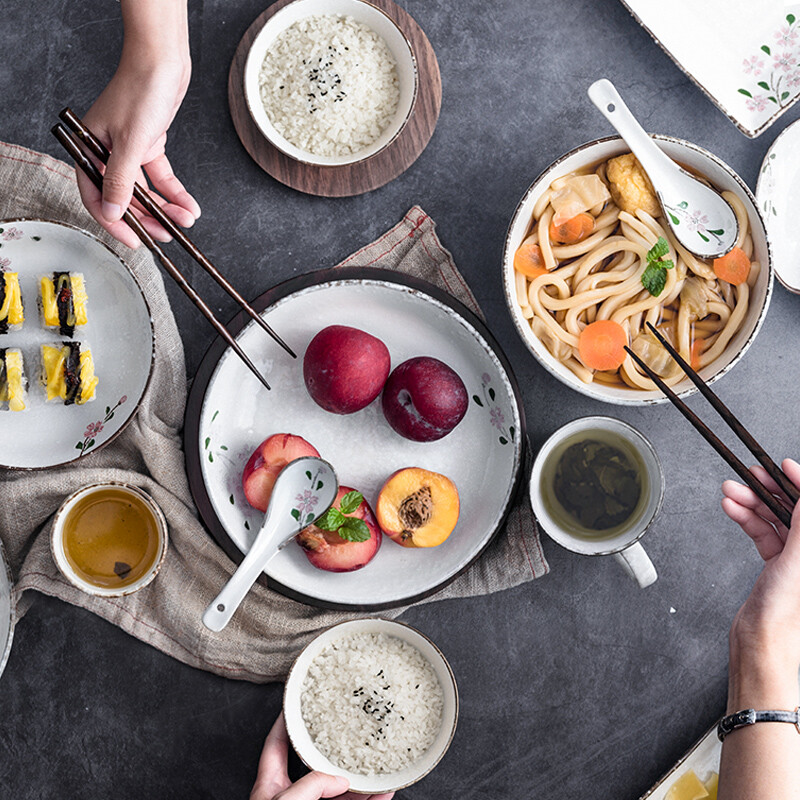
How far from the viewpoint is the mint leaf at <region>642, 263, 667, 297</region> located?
1.42m

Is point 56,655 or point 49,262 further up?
point 49,262

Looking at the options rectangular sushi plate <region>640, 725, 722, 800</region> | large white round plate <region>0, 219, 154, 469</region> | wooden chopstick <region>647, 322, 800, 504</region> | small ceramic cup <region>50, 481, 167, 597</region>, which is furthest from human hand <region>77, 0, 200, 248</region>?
rectangular sushi plate <region>640, 725, 722, 800</region>

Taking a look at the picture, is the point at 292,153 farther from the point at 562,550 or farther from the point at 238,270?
the point at 562,550

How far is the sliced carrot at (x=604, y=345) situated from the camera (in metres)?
1.43

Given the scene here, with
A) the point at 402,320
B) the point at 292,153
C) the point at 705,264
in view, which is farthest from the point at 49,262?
the point at 705,264

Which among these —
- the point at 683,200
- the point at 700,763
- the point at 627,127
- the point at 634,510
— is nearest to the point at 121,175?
the point at 627,127

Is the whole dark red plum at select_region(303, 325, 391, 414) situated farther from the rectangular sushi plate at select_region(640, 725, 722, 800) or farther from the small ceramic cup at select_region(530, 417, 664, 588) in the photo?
the rectangular sushi plate at select_region(640, 725, 722, 800)

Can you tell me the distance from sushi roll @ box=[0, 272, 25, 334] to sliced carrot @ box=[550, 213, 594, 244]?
1.02 metres

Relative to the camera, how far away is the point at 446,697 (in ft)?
4.73

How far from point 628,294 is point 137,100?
0.94 m

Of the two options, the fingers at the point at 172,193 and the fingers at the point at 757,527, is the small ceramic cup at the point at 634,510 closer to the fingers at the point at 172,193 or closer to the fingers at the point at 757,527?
the fingers at the point at 757,527

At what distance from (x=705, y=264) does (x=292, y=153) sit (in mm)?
810

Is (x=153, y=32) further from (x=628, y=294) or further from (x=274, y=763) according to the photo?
(x=274, y=763)

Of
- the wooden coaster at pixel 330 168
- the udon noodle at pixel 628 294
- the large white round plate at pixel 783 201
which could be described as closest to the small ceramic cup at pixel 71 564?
the wooden coaster at pixel 330 168
